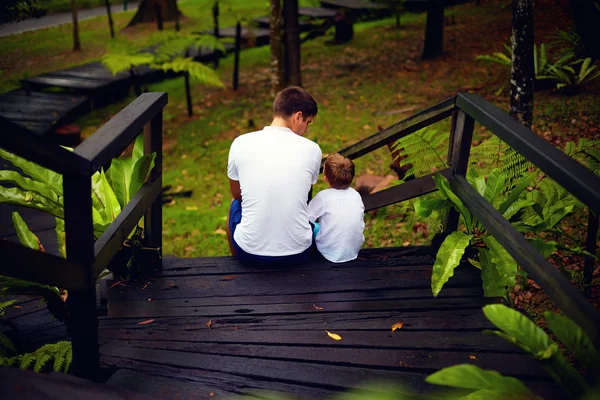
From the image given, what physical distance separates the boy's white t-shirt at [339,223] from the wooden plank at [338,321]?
2.69 ft

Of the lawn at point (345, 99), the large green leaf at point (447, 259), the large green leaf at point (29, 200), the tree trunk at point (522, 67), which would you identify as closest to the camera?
the large green leaf at point (447, 259)

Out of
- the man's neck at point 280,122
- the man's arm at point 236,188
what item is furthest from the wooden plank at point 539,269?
the man's arm at point 236,188

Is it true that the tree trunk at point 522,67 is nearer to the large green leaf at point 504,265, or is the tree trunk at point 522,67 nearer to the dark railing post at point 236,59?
the large green leaf at point 504,265

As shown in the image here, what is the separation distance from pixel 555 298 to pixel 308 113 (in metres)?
2.28

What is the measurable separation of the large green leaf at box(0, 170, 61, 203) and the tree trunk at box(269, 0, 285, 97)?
596cm

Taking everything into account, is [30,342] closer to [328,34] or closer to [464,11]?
[328,34]

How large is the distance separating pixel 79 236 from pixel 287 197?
1685 millimetres

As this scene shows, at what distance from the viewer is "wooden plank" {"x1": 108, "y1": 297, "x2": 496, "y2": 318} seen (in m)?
3.51

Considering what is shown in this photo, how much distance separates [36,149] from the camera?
7.46 ft

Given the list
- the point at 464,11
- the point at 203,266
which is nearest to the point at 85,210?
the point at 203,266

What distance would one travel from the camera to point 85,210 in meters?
2.58

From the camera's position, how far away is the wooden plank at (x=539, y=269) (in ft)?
7.74

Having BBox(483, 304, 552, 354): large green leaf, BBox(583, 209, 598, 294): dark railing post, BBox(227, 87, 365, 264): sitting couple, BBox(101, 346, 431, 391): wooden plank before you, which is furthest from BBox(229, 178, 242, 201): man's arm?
BBox(583, 209, 598, 294): dark railing post

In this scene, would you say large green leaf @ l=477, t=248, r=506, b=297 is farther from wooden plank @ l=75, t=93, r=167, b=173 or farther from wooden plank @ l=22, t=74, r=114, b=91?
wooden plank @ l=22, t=74, r=114, b=91
